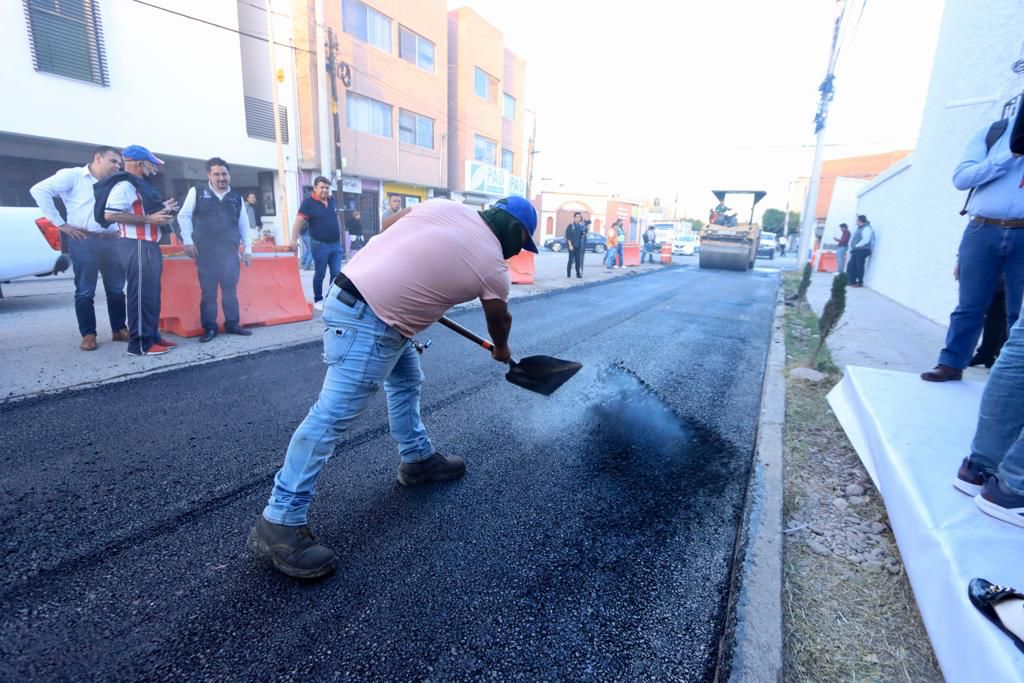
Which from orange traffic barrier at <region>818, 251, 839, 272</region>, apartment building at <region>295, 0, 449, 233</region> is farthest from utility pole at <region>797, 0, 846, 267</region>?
apartment building at <region>295, 0, 449, 233</region>

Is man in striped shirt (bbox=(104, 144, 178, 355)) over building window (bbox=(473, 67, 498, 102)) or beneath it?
beneath

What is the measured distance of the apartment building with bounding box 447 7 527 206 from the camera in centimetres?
2428

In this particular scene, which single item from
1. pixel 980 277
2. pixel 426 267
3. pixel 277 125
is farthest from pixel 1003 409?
pixel 277 125

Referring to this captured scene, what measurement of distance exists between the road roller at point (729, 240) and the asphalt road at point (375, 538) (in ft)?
57.8

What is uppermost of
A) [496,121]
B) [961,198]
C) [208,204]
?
[496,121]

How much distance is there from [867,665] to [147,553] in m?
2.74

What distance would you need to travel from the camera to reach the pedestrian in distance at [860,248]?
13188mm

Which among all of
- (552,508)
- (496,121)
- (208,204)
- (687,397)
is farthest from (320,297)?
(496,121)

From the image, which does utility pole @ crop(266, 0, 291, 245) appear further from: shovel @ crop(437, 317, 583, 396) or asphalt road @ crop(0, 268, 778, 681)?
shovel @ crop(437, 317, 583, 396)

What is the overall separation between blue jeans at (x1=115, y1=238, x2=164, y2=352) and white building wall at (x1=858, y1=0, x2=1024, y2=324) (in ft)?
29.3

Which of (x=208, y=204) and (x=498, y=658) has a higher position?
(x=208, y=204)

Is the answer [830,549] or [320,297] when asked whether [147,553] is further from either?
[320,297]

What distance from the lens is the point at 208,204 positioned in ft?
17.4

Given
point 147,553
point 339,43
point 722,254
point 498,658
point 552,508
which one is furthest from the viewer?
point 722,254
